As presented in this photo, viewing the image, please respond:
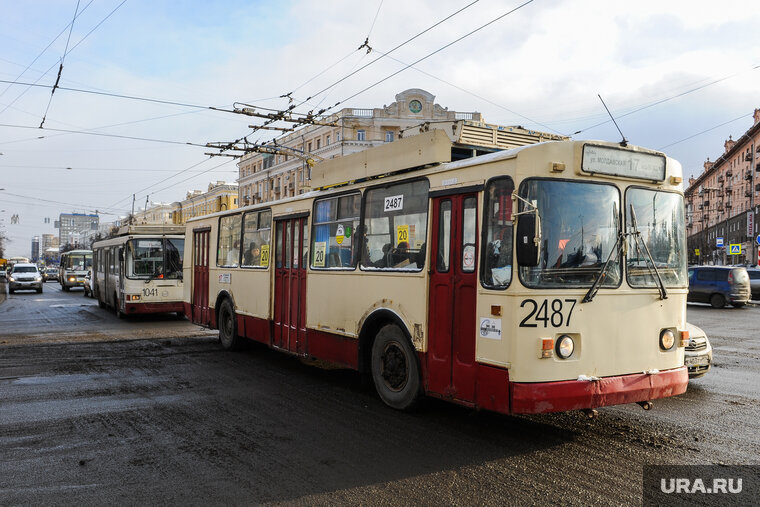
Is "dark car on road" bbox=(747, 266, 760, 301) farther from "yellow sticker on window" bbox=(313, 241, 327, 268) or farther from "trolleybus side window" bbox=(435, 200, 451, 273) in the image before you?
"trolleybus side window" bbox=(435, 200, 451, 273)

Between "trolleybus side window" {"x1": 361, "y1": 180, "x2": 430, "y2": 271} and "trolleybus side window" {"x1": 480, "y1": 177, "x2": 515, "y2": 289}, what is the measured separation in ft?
3.37

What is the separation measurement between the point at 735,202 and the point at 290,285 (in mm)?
84630

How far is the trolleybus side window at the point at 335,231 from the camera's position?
8146 mm

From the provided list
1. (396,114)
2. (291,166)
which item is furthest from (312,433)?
(291,166)

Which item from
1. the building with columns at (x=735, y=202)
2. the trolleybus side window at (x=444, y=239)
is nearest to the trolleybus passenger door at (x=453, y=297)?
the trolleybus side window at (x=444, y=239)

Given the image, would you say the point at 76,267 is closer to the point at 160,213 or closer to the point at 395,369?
the point at 395,369

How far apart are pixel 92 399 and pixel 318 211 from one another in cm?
398

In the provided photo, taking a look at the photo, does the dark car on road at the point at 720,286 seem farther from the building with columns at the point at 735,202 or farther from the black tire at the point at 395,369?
the building with columns at the point at 735,202

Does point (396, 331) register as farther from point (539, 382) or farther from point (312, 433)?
point (539, 382)

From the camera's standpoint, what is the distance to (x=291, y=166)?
80375 millimetres

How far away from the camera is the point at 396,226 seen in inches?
287

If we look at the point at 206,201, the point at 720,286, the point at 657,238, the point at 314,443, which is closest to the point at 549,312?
the point at 657,238

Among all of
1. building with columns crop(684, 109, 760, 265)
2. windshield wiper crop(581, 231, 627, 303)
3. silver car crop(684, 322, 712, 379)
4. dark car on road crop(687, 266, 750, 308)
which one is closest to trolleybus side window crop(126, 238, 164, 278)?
silver car crop(684, 322, 712, 379)

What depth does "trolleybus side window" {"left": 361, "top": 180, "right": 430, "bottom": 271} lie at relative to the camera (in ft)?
22.5
